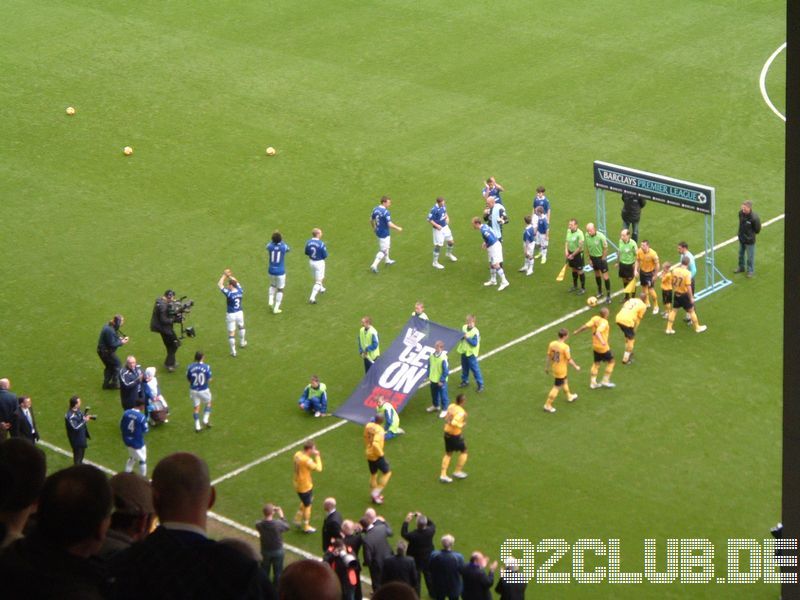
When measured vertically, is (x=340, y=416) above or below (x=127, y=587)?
below

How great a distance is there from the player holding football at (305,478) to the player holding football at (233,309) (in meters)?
5.73

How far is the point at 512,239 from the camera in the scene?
99.9 feet

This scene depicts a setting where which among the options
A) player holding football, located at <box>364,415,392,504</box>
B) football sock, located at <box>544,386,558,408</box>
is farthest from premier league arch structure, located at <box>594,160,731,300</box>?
player holding football, located at <box>364,415,392,504</box>

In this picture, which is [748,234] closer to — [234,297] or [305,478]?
[234,297]

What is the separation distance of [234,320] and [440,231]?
5359mm

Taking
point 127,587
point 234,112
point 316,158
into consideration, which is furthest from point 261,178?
point 127,587

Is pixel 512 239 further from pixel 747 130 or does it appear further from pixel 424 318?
pixel 747 130

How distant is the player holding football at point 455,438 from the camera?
21156mm

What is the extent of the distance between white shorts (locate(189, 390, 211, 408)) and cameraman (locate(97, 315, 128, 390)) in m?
2.01

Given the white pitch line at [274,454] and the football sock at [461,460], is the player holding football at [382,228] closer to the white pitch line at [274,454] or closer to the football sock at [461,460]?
the white pitch line at [274,454]

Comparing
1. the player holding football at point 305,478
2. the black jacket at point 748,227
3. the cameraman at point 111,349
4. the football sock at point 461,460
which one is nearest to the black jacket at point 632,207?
the black jacket at point 748,227

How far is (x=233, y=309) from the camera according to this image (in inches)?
1016

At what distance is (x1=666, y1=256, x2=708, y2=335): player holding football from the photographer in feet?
83.7

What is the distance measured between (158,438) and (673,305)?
9.69m
